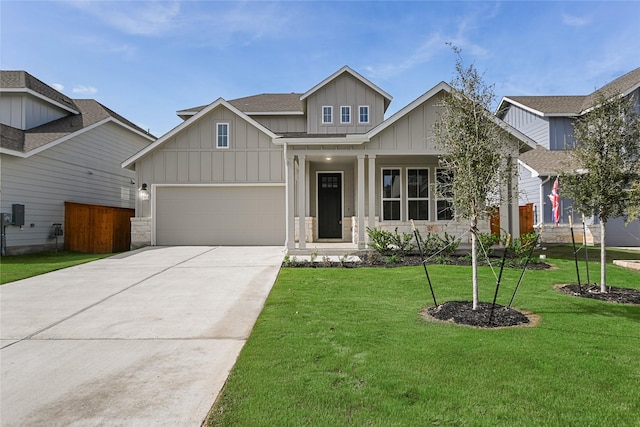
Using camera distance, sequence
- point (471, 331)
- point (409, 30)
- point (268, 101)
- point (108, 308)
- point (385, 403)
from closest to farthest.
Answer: point (385, 403), point (471, 331), point (108, 308), point (409, 30), point (268, 101)

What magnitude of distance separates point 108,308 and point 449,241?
8740mm

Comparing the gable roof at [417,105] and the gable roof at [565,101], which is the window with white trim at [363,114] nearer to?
the gable roof at [417,105]

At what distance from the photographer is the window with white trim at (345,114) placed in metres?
15.5

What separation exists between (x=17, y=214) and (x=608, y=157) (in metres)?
16.2

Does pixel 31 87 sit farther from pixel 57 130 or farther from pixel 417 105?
pixel 417 105

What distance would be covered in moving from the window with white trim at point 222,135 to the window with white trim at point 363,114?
543cm

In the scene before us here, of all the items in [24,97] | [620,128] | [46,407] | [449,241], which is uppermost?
[24,97]

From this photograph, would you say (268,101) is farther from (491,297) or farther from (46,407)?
(46,407)

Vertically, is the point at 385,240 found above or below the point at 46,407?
above

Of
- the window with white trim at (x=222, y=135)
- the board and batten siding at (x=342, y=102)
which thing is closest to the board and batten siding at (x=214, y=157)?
the window with white trim at (x=222, y=135)

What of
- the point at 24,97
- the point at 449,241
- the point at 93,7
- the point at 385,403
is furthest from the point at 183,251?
the point at 385,403

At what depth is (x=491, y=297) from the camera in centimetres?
608

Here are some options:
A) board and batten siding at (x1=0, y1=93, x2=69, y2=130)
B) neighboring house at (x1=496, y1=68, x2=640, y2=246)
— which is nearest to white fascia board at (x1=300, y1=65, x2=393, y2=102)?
neighboring house at (x1=496, y1=68, x2=640, y2=246)

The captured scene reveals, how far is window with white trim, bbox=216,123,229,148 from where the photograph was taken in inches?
566
